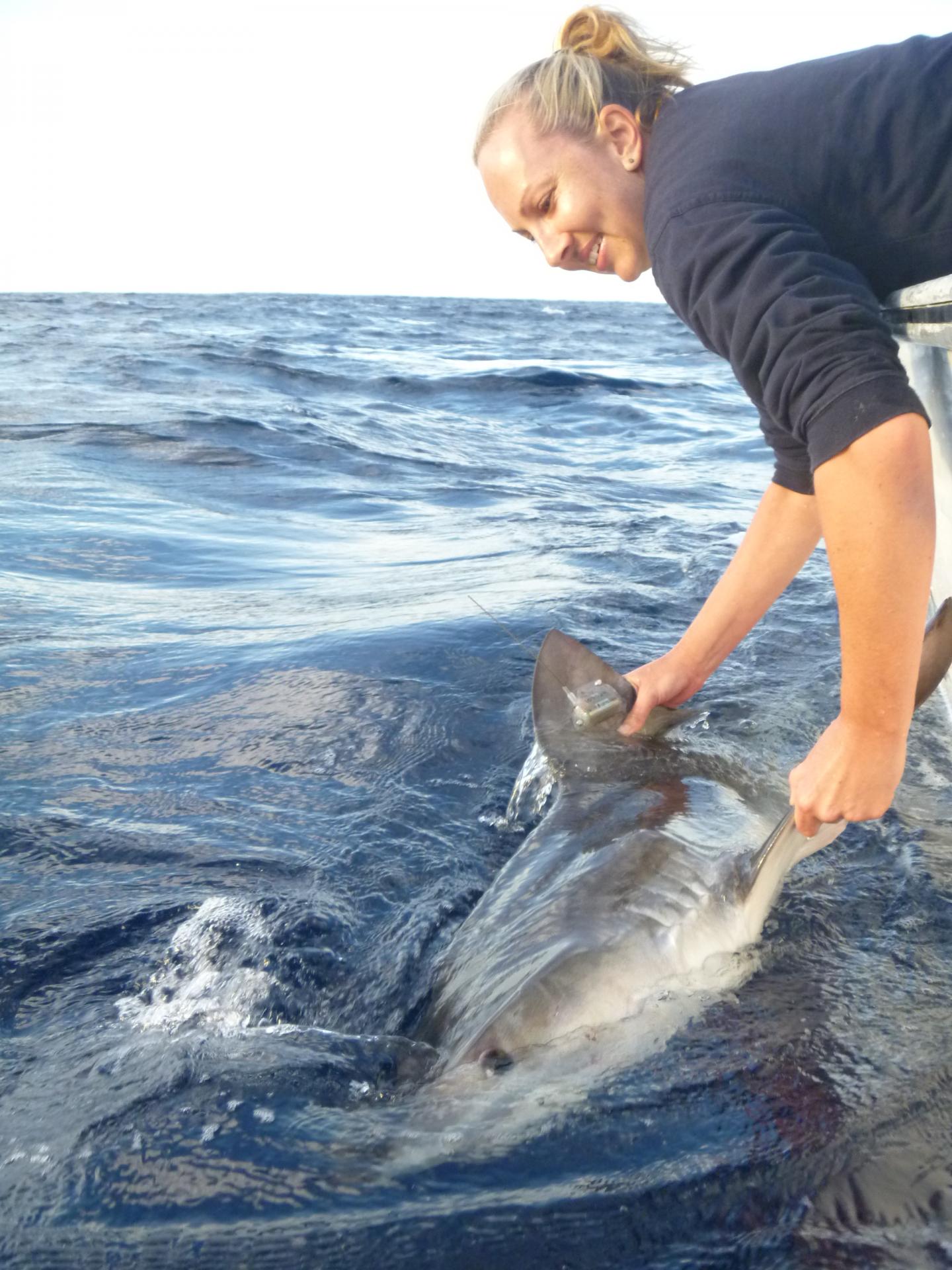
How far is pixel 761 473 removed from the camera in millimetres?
9352

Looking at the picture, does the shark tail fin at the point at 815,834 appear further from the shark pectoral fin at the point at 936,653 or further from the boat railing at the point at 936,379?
the boat railing at the point at 936,379

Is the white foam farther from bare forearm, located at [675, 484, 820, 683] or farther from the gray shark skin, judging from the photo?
bare forearm, located at [675, 484, 820, 683]

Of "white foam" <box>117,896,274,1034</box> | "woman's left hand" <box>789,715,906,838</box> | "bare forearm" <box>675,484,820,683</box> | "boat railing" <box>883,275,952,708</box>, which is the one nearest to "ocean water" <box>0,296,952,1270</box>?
"white foam" <box>117,896,274,1034</box>

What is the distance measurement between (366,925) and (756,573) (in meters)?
1.33

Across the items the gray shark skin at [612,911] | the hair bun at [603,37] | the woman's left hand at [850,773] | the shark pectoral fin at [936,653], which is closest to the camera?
the woman's left hand at [850,773]

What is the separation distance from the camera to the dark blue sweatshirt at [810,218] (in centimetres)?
172

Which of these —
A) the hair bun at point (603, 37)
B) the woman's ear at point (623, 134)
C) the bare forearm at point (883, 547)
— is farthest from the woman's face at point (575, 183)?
the bare forearm at point (883, 547)

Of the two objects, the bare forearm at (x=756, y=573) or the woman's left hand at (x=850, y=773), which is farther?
the bare forearm at (x=756, y=573)

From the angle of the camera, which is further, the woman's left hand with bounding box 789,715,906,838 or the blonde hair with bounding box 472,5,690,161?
the blonde hair with bounding box 472,5,690,161

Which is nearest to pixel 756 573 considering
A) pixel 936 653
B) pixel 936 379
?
pixel 936 653

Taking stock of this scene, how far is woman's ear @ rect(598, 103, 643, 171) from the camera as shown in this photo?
211 cm

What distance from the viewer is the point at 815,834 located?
2111mm

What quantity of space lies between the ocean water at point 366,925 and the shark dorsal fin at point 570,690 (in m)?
0.26

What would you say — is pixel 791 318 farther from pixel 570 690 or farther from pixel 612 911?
pixel 570 690
